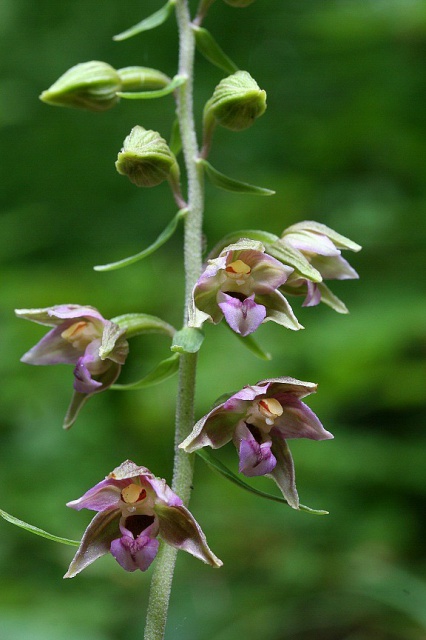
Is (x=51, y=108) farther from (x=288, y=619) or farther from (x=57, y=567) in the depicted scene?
(x=288, y=619)

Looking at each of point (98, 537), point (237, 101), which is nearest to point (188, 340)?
point (98, 537)

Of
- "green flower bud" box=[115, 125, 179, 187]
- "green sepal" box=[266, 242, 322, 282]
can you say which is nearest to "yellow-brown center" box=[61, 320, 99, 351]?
"green flower bud" box=[115, 125, 179, 187]

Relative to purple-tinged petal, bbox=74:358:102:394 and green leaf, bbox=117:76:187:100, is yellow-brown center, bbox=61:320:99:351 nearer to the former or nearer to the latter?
purple-tinged petal, bbox=74:358:102:394

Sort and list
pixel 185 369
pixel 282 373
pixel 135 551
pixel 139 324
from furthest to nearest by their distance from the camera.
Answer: pixel 282 373 → pixel 139 324 → pixel 185 369 → pixel 135 551

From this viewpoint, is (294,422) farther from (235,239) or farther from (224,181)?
(224,181)

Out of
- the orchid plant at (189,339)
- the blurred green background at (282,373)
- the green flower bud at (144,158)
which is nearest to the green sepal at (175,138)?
the orchid plant at (189,339)

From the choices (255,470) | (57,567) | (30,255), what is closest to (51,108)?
(30,255)

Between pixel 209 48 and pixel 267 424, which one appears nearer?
pixel 267 424
